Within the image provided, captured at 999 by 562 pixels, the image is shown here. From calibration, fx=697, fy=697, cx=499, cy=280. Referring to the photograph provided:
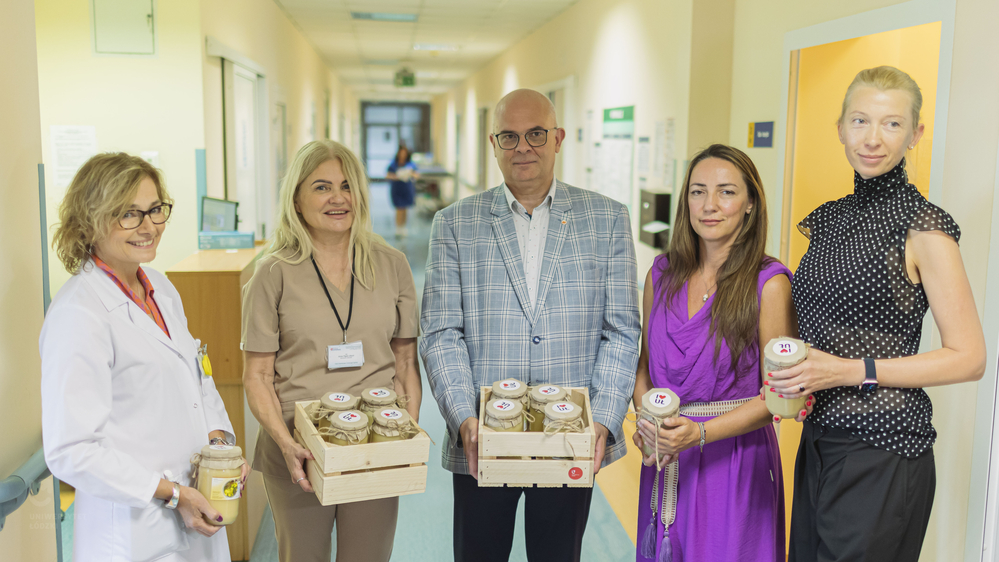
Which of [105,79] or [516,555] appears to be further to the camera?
[105,79]

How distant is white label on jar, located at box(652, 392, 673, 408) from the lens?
1.77 meters

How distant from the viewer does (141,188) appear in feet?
5.22

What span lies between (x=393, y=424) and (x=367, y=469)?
123 mm

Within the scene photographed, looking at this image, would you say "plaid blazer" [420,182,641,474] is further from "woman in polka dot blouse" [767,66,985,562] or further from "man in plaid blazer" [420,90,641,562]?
"woman in polka dot blouse" [767,66,985,562]

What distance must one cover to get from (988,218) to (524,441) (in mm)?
1692

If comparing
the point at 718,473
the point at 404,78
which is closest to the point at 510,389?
the point at 718,473

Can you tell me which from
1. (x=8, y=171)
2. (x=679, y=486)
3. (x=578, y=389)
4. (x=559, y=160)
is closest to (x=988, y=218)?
(x=679, y=486)

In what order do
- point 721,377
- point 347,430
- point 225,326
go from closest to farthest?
1. point 347,430
2. point 721,377
3. point 225,326

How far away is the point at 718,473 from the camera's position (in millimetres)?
1922

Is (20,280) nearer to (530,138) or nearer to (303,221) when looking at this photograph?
(303,221)

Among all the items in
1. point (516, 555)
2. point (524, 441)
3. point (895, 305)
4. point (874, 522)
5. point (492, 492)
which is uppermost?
point (895, 305)

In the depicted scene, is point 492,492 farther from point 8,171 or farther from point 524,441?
point 8,171

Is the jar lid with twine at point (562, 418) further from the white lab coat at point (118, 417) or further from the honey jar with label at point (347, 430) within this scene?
the white lab coat at point (118, 417)

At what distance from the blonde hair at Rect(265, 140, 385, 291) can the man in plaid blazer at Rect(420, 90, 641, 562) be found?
21 centimetres
